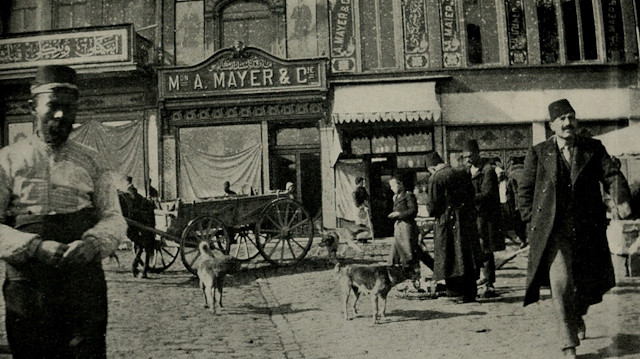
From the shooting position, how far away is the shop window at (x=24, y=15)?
574 inches

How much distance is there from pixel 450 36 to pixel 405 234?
9265 millimetres

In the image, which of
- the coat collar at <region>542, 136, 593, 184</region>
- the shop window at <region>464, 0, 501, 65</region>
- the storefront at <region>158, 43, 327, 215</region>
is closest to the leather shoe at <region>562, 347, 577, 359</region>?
the coat collar at <region>542, 136, 593, 184</region>

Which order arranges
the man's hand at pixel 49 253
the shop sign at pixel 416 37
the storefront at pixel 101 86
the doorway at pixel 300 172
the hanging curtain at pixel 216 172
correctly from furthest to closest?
the doorway at pixel 300 172 → the shop sign at pixel 416 37 → the hanging curtain at pixel 216 172 → the storefront at pixel 101 86 → the man's hand at pixel 49 253

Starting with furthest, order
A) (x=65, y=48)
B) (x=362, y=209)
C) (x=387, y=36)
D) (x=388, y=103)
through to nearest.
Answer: (x=387, y=36)
(x=388, y=103)
(x=362, y=209)
(x=65, y=48)

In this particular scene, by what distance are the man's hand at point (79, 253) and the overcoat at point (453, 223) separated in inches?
171

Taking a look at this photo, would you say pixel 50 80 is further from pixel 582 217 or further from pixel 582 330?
pixel 582 330

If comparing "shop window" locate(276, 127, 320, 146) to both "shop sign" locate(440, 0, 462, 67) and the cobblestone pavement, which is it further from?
the cobblestone pavement

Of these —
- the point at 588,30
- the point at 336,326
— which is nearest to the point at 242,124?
the point at 588,30

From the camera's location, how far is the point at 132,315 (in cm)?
584

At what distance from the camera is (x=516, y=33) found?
14.7m

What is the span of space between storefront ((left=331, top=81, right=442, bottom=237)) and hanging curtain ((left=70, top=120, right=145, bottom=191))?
205 inches

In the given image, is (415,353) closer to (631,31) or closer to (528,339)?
(528,339)

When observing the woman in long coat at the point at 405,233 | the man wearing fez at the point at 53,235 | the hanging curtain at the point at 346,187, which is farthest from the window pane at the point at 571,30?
the man wearing fez at the point at 53,235

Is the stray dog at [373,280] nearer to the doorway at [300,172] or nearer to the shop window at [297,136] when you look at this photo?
Answer: the doorway at [300,172]
